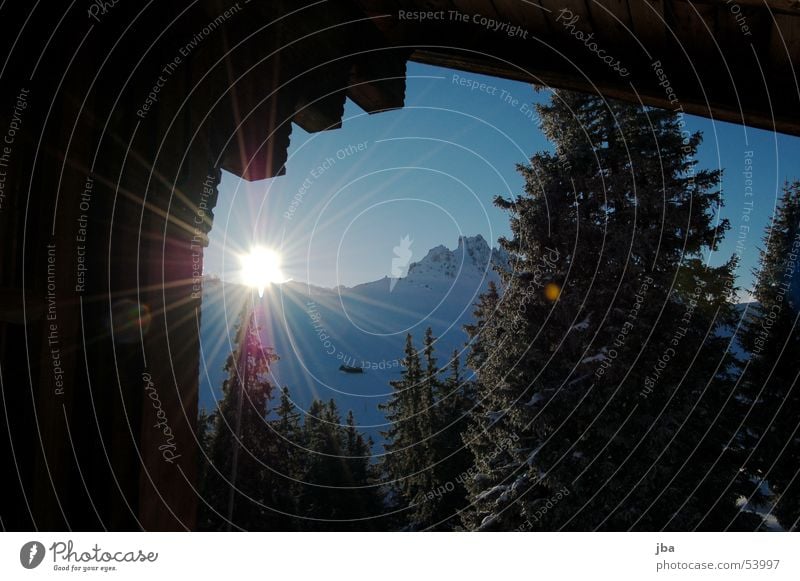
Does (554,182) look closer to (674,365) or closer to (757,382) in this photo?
(674,365)

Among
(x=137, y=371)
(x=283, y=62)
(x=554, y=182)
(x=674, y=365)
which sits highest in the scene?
(x=554, y=182)

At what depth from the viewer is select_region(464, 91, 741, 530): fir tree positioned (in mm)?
16547

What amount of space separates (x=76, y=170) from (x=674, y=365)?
18.4 m

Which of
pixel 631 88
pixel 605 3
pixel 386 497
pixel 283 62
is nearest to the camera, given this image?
pixel 605 3

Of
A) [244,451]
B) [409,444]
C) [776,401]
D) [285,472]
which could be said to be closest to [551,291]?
[776,401]

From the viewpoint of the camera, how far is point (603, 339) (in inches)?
681

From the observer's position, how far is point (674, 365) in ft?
58.6

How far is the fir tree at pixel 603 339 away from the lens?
16.5 metres

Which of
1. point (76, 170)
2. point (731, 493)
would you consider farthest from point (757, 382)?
point (76, 170)

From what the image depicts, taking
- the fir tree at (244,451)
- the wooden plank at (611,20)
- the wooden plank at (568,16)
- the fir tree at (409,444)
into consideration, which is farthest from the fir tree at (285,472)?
the wooden plank at (611,20)

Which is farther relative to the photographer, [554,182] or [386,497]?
[386,497]

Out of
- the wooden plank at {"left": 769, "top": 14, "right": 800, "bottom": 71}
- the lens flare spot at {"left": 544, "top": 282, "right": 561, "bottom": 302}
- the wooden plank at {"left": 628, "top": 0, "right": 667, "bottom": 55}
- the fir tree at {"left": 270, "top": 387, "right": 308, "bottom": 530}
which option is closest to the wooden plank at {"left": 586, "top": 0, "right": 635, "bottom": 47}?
the wooden plank at {"left": 628, "top": 0, "right": 667, "bottom": 55}

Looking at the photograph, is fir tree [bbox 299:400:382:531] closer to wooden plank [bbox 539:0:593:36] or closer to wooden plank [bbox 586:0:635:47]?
wooden plank [bbox 539:0:593:36]

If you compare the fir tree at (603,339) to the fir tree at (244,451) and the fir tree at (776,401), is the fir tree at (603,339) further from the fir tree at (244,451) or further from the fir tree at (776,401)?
the fir tree at (244,451)
